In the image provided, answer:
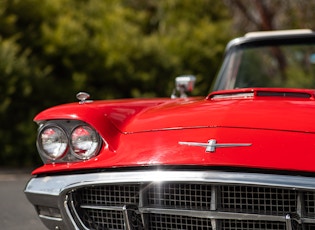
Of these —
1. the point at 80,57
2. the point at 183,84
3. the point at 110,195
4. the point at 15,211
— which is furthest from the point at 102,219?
the point at 80,57

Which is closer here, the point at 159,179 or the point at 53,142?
the point at 159,179

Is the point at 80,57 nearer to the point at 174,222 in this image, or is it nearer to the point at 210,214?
the point at 174,222

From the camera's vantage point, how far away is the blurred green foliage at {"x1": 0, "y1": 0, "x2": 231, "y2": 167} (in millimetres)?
9328

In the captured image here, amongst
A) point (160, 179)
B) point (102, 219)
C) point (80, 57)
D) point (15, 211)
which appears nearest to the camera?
point (160, 179)

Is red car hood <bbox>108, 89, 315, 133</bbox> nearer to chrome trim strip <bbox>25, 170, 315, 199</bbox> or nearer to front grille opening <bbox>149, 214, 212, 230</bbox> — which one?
chrome trim strip <bbox>25, 170, 315, 199</bbox>

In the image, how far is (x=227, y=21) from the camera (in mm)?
15203

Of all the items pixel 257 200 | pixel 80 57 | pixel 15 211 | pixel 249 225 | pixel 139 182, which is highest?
pixel 139 182

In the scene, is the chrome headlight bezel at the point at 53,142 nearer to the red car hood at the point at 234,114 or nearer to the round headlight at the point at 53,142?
the round headlight at the point at 53,142

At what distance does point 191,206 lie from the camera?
114 inches

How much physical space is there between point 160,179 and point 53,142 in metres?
0.69

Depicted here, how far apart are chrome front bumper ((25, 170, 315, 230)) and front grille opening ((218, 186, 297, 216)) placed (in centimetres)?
4

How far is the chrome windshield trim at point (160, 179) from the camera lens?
270cm

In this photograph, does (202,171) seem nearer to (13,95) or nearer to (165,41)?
(13,95)

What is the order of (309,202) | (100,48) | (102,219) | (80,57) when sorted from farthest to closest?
(100,48)
(80,57)
(102,219)
(309,202)
